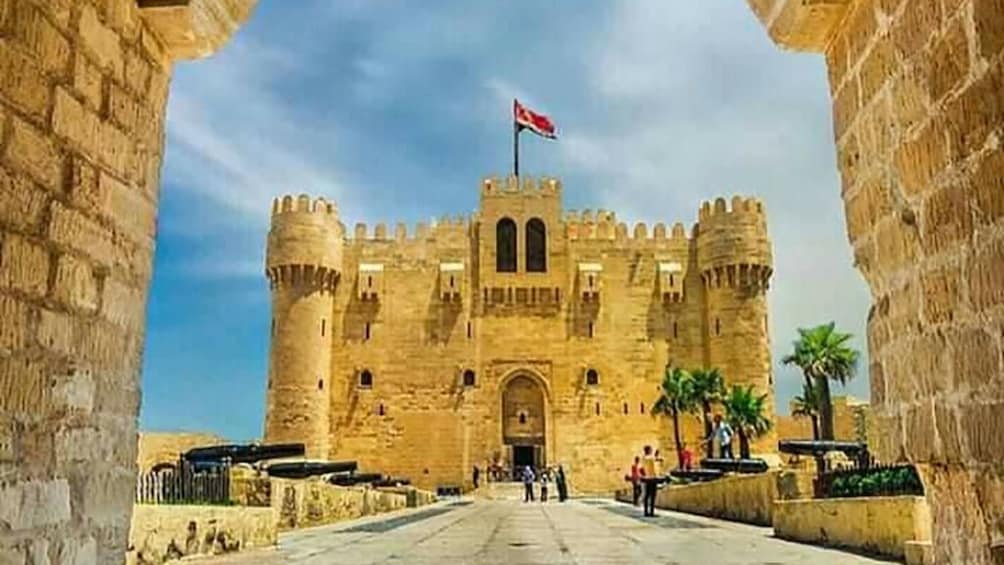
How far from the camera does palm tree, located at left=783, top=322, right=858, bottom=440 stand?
106 ft

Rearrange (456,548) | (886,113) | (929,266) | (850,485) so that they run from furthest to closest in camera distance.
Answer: (850,485) < (456,548) < (886,113) < (929,266)

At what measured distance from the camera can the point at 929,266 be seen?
287 centimetres

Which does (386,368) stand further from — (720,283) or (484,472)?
(720,283)

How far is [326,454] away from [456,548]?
27.0 meters

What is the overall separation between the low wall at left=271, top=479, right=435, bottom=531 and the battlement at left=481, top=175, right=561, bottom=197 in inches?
790

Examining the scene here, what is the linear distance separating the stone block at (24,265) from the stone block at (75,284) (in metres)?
0.08

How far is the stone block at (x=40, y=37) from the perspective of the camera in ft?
8.89

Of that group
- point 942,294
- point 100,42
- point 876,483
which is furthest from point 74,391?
point 876,483

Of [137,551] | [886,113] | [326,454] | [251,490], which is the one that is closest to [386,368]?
[326,454]

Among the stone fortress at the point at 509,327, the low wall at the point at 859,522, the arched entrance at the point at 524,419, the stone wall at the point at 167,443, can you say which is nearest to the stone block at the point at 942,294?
the low wall at the point at 859,522

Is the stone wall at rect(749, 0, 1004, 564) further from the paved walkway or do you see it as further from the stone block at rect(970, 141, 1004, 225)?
the paved walkway

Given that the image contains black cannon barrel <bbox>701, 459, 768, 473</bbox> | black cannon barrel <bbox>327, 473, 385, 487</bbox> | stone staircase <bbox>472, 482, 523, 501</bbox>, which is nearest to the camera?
black cannon barrel <bbox>701, 459, 768, 473</bbox>

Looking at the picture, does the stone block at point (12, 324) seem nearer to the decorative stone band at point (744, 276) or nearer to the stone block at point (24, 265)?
the stone block at point (24, 265)

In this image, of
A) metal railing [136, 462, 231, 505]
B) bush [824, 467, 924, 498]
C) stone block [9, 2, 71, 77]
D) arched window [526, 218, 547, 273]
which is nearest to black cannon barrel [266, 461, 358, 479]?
metal railing [136, 462, 231, 505]
